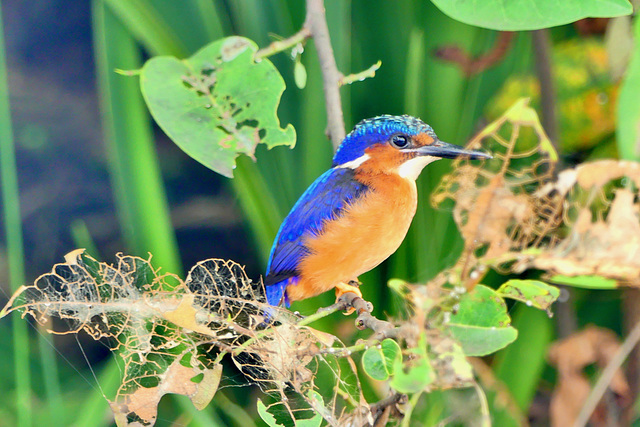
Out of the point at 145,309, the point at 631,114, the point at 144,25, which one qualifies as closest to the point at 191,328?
the point at 145,309

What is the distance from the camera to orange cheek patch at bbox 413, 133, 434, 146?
31 cm

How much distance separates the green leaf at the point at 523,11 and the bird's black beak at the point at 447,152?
0.19 feet

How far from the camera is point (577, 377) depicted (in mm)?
536

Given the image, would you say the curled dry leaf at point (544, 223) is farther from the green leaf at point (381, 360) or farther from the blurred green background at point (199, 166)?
the blurred green background at point (199, 166)

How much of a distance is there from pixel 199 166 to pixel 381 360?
574mm

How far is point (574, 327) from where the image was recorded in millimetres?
579

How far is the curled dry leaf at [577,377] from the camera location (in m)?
0.50

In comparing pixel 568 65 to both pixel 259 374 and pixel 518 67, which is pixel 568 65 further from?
pixel 259 374

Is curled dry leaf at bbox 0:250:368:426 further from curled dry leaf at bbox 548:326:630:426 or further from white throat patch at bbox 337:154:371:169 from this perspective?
curled dry leaf at bbox 548:326:630:426

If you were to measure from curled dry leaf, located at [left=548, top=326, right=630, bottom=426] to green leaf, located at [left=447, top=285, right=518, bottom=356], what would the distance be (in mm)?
328

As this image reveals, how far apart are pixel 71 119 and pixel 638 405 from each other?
696 millimetres

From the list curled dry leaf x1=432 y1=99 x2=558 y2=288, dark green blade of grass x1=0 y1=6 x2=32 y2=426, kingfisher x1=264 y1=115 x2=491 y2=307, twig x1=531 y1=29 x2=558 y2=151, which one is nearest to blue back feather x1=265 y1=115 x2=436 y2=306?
kingfisher x1=264 y1=115 x2=491 y2=307

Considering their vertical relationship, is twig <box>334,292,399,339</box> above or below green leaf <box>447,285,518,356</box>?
below

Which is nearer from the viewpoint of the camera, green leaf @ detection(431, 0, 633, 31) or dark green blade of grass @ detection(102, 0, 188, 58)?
green leaf @ detection(431, 0, 633, 31)
